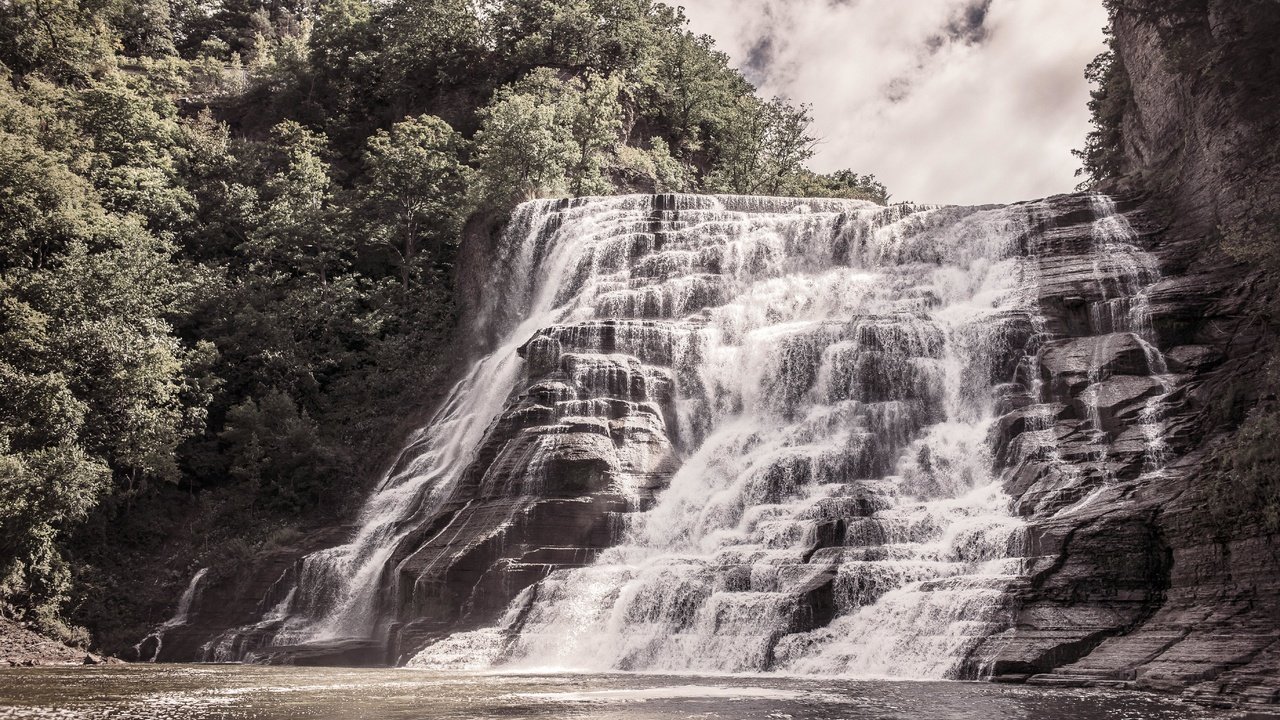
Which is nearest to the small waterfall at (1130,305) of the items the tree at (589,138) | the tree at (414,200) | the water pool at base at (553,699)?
the water pool at base at (553,699)

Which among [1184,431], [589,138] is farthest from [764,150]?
[1184,431]

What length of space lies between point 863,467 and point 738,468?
158 inches

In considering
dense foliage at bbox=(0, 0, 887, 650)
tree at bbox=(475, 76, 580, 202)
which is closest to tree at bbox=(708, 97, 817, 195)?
A: dense foliage at bbox=(0, 0, 887, 650)

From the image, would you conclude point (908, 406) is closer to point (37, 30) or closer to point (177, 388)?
point (177, 388)

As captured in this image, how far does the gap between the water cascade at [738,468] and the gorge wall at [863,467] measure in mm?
98

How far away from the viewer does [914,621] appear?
21.1 metres

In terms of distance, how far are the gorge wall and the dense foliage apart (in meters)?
5.04

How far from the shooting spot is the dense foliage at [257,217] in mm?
35344

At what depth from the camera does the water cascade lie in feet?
75.0

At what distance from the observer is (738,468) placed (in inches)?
1233

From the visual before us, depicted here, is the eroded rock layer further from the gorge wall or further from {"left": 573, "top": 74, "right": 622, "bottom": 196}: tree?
{"left": 573, "top": 74, "right": 622, "bottom": 196}: tree

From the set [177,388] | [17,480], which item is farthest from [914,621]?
[177,388]

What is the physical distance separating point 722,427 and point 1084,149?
79.1 feet

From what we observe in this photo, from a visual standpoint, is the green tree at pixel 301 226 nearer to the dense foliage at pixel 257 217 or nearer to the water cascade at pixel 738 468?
the dense foliage at pixel 257 217
